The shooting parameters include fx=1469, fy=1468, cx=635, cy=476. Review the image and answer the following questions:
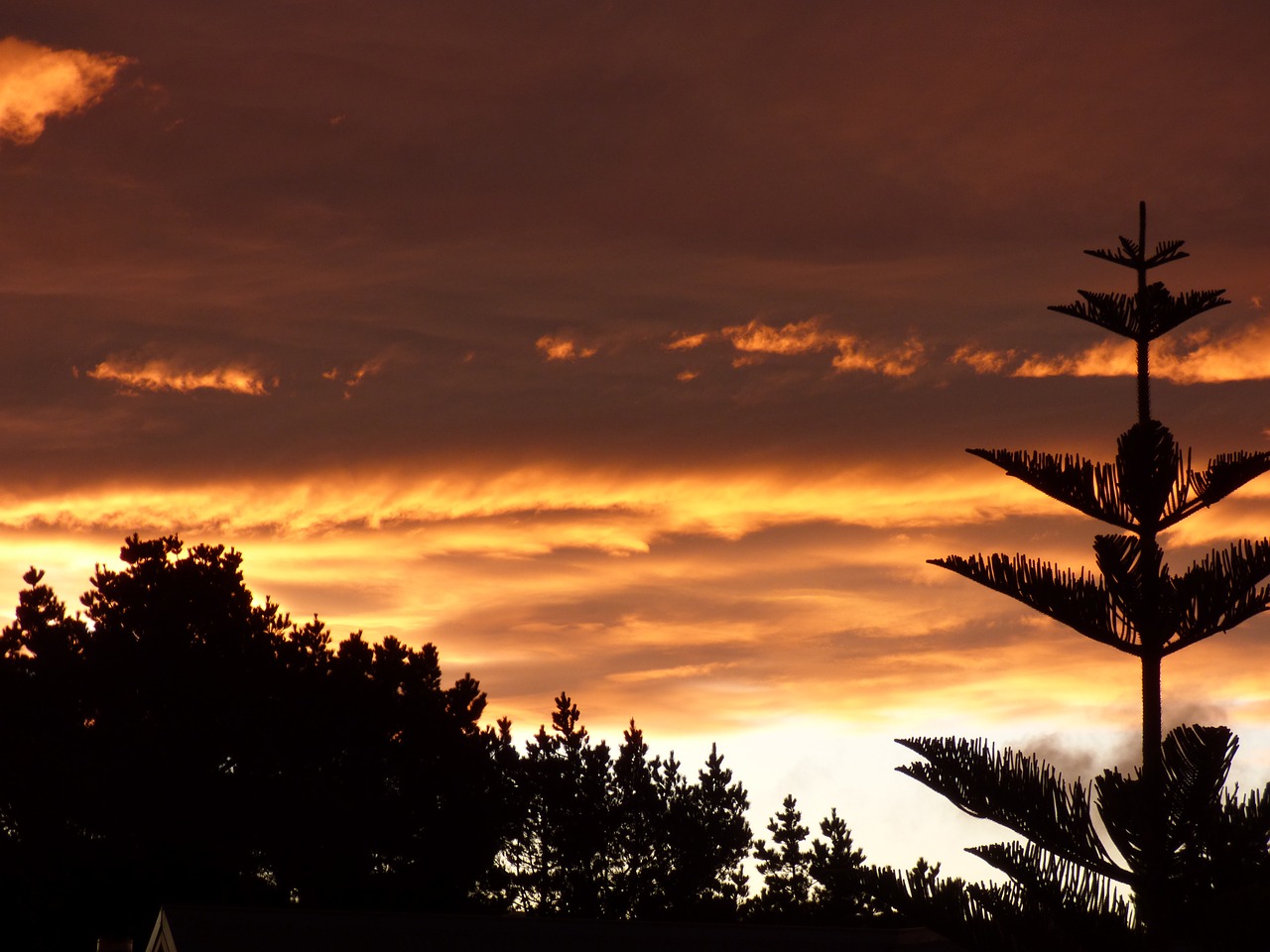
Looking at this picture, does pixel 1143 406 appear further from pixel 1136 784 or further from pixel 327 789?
pixel 327 789

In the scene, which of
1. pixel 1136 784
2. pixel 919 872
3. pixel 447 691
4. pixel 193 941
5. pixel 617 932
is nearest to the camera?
pixel 1136 784

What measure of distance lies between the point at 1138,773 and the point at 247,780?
30.4 meters

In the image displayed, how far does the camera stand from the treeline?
1398 inches

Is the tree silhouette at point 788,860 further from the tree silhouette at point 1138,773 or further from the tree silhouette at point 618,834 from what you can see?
the tree silhouette at point 1138,773

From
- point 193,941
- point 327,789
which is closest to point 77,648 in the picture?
point 327,789

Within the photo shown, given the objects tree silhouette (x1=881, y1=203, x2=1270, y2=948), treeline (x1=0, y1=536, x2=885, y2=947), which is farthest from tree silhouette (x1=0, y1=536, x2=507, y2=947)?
tree silhouette (x1=881, y1=203, x2=1270, y2=948)

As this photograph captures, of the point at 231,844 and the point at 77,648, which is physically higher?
the point at 77,648

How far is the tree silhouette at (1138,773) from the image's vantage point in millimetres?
9617

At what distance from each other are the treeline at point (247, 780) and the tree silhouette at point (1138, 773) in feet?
88.3

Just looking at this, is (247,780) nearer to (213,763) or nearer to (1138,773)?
(213,763)

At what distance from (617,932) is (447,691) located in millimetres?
21876

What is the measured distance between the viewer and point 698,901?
4478cm

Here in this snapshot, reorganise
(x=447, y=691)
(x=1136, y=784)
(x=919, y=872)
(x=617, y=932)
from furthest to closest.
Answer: (x=447, y=691)
(x=617, y=932)
(x=919, y=872)
(x=1136, y=784)

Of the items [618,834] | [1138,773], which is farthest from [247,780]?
[1138,773]
